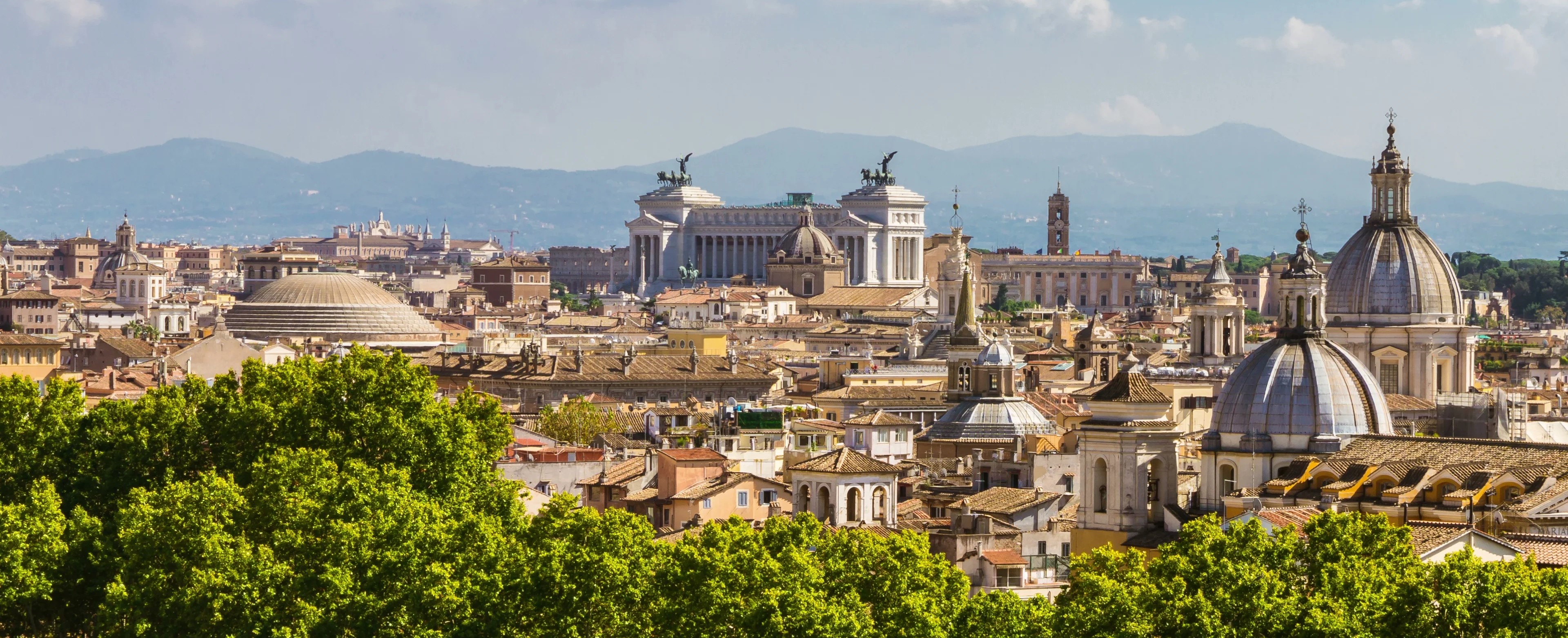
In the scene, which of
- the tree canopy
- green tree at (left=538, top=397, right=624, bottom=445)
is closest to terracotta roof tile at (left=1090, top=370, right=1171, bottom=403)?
the tree canopy

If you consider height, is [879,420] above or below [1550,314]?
below

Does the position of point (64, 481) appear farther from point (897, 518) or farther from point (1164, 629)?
point (1164, 629)

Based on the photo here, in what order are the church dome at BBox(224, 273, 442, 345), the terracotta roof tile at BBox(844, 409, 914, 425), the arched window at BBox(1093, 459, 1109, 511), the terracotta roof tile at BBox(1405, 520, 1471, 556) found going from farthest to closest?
the church dome at BBox(224, 273, 442, 345) < the terracotta roof tile at BBox(844, 409, 914, 425) < the arched window at BBox(1093, 459, 1109, 511) < the terracotta roof tile at BBox(1405, 520, 1471, 556)

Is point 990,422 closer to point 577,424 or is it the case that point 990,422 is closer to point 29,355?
point 577,424

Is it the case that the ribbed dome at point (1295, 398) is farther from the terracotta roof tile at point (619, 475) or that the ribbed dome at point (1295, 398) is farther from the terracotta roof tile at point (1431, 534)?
the terracotta roof tile at point (619, 475)

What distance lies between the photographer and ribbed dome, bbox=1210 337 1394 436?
50.7m

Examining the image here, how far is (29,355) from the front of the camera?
97938 millimetres

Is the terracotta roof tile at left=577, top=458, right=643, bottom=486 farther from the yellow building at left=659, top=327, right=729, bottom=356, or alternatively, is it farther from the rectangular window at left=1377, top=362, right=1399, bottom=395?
the yellow building at left=659, top=327, right=729, bottom=356

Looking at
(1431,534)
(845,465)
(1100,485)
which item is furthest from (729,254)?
(1431,534)

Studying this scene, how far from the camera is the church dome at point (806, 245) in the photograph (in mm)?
172000

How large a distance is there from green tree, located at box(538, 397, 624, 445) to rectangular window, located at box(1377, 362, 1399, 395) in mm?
17598

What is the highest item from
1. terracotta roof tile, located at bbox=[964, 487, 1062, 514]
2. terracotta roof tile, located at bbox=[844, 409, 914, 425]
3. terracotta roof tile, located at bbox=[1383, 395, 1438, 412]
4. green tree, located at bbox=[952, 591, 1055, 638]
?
terracotta roof tile, located at bbox=[1383, 395, 1438, 412]

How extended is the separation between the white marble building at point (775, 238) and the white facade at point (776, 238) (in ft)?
0.12

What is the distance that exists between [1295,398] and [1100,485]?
11.6 ft
